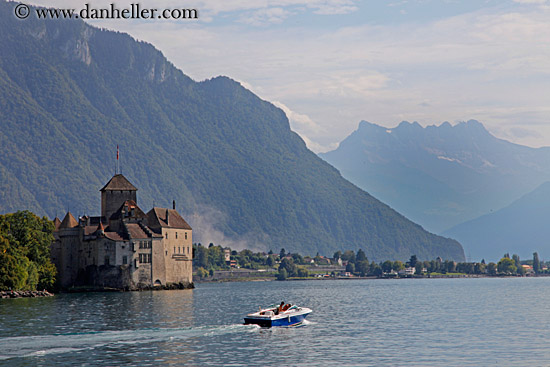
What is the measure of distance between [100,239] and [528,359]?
133 metres

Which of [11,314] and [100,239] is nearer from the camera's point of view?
[11,314]

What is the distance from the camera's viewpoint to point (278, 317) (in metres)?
86.9

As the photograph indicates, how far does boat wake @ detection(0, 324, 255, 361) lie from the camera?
222 feet

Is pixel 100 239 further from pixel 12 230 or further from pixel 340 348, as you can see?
pixel 340 348

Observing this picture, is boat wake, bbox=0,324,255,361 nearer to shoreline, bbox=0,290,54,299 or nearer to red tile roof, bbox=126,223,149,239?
shoreline, bbox=0,290,54,299

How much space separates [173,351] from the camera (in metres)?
68.2

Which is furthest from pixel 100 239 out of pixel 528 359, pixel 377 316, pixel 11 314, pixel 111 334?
pixel 528 359

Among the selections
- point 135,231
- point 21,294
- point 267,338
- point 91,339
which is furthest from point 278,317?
point 135,231

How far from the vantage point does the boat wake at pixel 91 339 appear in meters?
67.8

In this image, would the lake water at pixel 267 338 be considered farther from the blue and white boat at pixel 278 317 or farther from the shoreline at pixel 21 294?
the shoreline at pixel 21 294

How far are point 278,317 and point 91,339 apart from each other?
21.2 meters

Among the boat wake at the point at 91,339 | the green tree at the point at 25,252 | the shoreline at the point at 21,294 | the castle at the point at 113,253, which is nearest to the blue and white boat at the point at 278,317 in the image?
the boat wake at the point at 91,339

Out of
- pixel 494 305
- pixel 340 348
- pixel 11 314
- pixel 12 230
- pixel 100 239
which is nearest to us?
pixel 340 348

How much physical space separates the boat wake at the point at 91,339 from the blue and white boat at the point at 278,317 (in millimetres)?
1443
